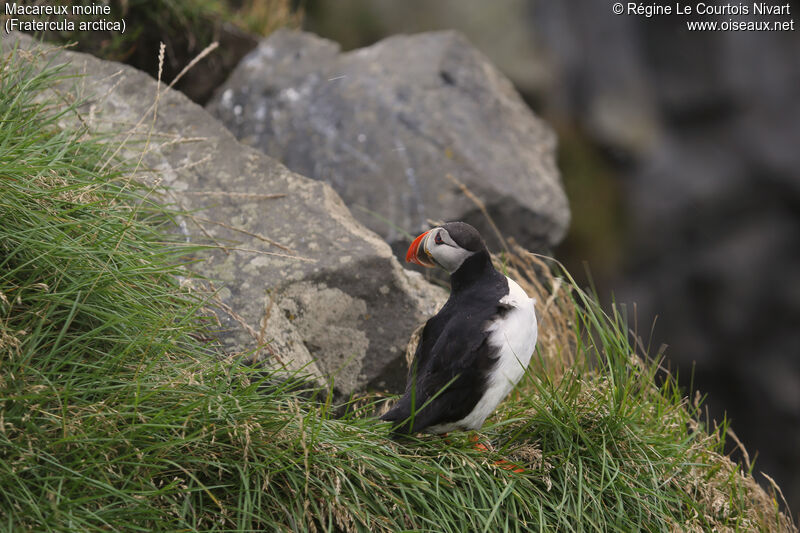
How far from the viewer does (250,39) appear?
5.49 metres

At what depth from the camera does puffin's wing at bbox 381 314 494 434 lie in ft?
7.58

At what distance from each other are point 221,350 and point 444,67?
11.0ft

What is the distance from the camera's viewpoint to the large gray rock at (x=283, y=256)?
9.92 ft

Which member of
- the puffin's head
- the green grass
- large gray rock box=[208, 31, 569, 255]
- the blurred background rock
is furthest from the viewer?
the blurred background rock

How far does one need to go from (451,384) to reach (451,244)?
483mm

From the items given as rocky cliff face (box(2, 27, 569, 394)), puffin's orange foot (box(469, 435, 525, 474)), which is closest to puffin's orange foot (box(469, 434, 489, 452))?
puffin's orange foot (box(469, 435, 525, 474))

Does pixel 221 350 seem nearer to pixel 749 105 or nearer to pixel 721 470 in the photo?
pixel 721 470

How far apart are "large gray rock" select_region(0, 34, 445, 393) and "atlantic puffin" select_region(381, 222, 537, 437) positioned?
0.66 meters

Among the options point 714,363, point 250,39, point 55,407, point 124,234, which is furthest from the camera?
point 714,363

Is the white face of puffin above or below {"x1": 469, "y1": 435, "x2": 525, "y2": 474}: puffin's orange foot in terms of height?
above

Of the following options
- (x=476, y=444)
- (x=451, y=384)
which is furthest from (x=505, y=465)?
(x=451, y=384)

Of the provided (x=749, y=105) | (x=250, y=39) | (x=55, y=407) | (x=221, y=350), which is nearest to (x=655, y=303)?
(x=749, y=105)

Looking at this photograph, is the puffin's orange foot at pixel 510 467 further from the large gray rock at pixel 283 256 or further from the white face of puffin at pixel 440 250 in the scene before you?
the large gray rock at pixel 283 256

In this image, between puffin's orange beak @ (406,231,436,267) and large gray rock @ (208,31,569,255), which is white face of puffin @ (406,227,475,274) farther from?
large gray rock @ (208,31,569,255)
